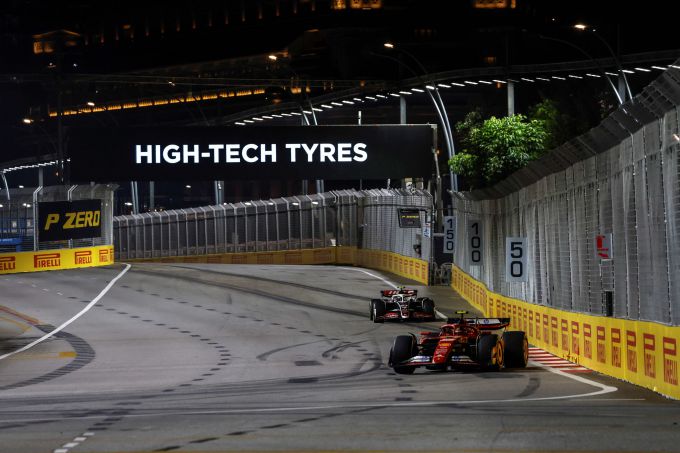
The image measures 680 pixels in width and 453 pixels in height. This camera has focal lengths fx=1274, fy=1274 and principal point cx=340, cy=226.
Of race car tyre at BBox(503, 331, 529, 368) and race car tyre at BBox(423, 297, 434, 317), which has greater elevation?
race car tyre at BBox(423, 297, 434, 317)

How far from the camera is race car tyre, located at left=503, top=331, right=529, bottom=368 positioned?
890 inches

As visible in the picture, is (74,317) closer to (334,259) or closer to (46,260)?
(46,260)

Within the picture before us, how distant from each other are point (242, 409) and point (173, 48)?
144 metres

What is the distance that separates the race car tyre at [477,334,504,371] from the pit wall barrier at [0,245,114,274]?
3837 centimetres

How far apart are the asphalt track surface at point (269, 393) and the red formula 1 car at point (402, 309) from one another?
17.0 inches

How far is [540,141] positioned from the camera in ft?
172

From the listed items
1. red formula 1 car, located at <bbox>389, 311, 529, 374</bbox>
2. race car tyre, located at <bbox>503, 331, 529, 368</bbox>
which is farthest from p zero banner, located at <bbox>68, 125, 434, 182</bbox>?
race car tyre, located at <bbox>503, 331, 529, 368</bbox>

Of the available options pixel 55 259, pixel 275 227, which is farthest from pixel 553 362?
pixel 275 227

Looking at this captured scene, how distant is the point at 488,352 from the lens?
2189 cm

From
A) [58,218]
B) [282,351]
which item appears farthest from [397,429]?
[58,218]

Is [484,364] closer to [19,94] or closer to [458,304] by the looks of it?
[458,304]

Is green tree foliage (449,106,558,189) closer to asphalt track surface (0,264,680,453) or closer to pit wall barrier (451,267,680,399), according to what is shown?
asphalt track surface (0,264,680,453)

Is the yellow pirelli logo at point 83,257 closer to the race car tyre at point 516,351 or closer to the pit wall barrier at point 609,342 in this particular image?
the pit wall barrier at point 609,342

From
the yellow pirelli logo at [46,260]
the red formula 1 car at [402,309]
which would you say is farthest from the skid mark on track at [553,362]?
the yellow pirelli logo at [46,260]
